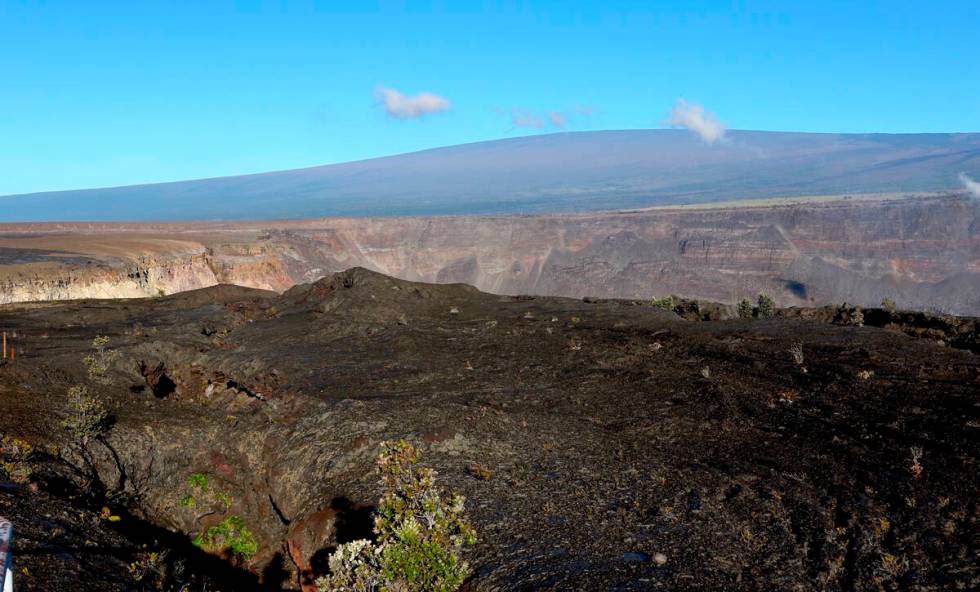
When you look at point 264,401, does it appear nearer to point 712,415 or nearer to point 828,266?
point 712,415

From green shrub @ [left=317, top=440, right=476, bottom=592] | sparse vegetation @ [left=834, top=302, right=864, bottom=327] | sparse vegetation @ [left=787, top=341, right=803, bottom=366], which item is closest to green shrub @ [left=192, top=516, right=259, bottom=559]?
green shrub @ [left=317, top=440, right=476, bottom=592]

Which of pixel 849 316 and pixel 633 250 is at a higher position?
pixel 849 316

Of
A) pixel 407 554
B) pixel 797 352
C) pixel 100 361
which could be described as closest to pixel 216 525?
pixel 407 554

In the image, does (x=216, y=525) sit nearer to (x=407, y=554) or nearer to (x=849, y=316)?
(x=407, y=554)

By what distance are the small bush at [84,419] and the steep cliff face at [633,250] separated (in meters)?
35.8

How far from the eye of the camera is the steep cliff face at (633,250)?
184 feet

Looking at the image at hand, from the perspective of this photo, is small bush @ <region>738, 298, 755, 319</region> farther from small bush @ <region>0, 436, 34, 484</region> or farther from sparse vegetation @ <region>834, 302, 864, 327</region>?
small bush @ <region>0, 436, 34, 484</region>

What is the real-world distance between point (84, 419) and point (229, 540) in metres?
3.14

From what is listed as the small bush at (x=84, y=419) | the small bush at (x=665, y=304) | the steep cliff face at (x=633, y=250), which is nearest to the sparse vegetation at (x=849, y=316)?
the small bush at (x=665, y=304)

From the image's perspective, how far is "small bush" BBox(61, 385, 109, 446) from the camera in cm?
1095

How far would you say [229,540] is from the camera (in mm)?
10508

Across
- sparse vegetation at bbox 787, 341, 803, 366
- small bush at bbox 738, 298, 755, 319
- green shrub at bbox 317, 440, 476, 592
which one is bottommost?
small bush at bbox 738, 298, 755, 319

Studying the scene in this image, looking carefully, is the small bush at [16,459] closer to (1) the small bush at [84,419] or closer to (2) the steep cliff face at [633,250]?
(1) the small bush at [84,419]

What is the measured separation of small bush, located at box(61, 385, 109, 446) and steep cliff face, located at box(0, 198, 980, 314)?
35818mm
